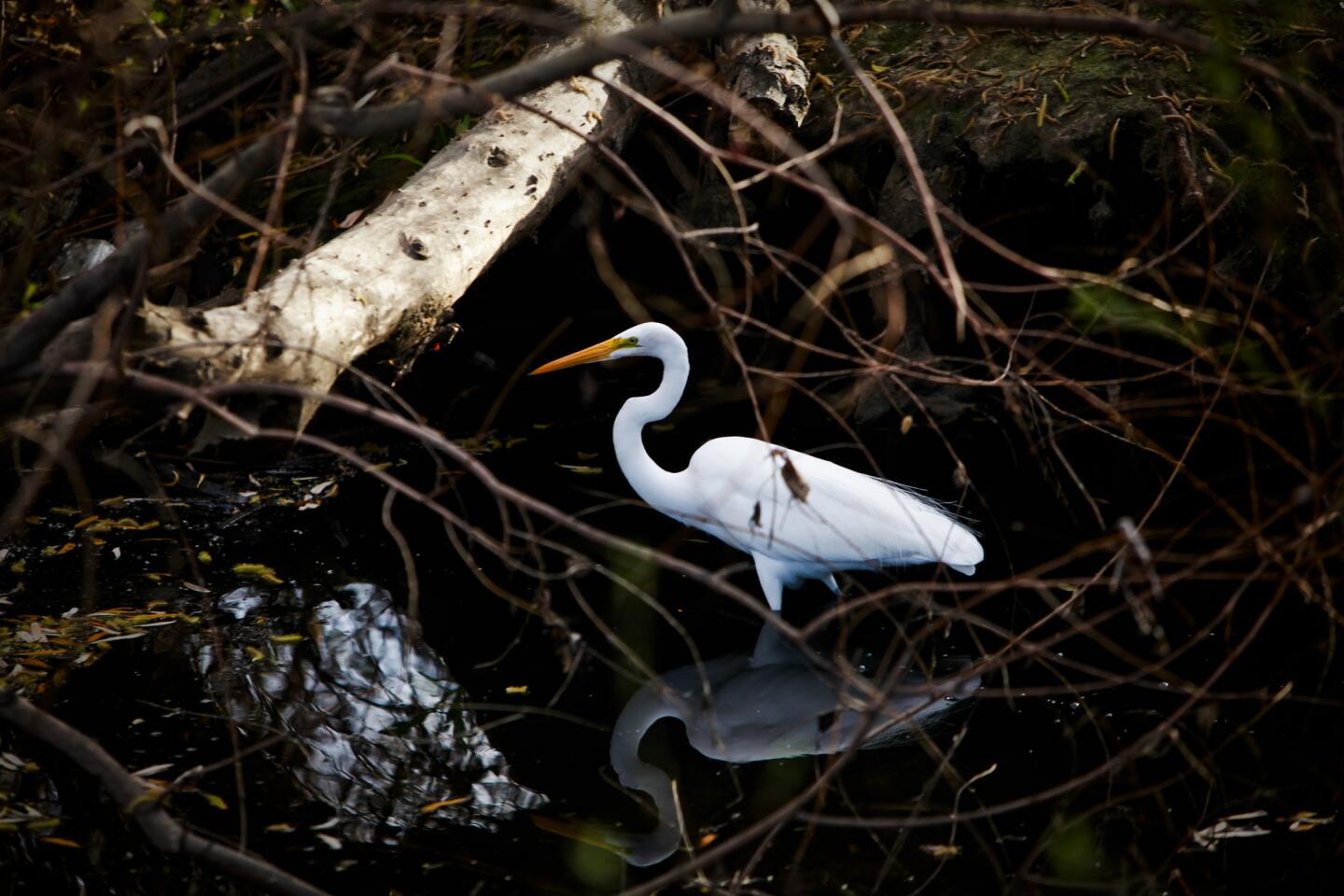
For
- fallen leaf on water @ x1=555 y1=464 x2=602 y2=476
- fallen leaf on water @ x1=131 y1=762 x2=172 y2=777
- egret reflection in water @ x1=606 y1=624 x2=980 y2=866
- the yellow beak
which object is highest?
the yellow beak

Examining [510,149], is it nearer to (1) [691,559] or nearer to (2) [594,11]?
(2) [594,11]

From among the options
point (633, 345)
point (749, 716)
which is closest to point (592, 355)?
point (633, 345)

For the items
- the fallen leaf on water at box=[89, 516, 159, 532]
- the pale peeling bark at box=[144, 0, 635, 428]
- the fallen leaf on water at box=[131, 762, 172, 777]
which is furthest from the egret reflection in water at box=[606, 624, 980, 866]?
the fallen leaf on water at box=[89, 516, 159, 532]

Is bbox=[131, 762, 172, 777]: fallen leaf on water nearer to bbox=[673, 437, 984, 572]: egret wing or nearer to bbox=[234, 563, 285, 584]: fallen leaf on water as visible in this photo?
bbox=[234, 563, 285, 584]: fallen leaf on water

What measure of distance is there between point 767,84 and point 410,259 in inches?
58.5

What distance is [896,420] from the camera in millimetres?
5328

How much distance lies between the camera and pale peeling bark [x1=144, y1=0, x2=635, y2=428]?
198cm

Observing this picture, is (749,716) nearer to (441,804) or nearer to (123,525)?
(441,804)

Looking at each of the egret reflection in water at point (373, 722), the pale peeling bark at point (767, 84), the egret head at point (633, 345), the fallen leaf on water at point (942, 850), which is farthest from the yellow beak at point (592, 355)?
the fallen leaf on water at point (942, 850)

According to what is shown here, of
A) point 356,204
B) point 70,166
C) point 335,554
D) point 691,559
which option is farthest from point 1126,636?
point 70,166

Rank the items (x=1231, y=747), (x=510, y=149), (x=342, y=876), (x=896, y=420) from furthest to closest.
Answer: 1. (x=896, y=420)
2. (x=510, y=149)
3. (x=1231, y=747)
4. (x=342, y=876)

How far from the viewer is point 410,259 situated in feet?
10.5

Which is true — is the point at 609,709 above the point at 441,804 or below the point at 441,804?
below

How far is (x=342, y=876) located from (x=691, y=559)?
209 centimetres
